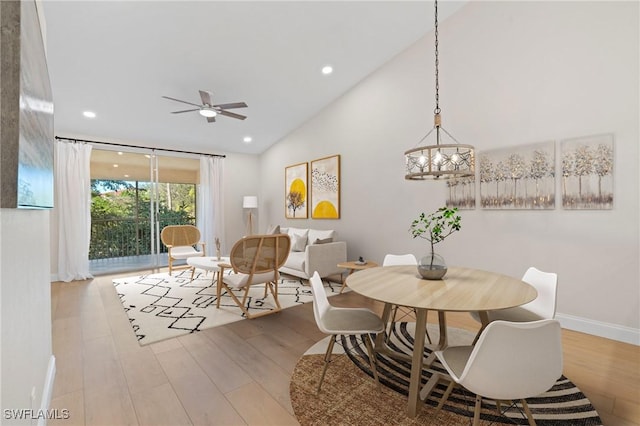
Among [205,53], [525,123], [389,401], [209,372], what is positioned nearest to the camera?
[389,401]

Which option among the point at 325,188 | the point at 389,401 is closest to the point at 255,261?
the point at 389,401

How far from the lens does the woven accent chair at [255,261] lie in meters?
3.07

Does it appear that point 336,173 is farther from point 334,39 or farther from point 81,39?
point 81,39

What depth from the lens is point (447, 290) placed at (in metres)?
1.72

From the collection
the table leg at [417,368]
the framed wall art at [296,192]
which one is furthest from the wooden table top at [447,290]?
the framed wall art at [296,192]

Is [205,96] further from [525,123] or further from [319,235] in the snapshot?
[525,123]

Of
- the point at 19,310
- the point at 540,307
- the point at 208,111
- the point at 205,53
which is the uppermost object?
the point at 205,53

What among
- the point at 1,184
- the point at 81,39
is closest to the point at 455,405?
the point at 1,184

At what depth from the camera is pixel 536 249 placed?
10.1 ft

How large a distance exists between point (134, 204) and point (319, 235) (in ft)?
14.1

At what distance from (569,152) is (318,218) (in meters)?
3.83

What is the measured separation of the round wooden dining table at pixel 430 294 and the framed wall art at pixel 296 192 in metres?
3.90

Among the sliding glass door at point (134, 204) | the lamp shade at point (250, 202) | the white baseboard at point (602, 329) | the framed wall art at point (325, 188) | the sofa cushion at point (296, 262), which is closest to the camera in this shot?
the white baseboard at point (602, 329)

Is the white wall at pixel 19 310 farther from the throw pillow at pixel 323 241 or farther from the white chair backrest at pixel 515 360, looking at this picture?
the throw pillow at pixel 323 241
